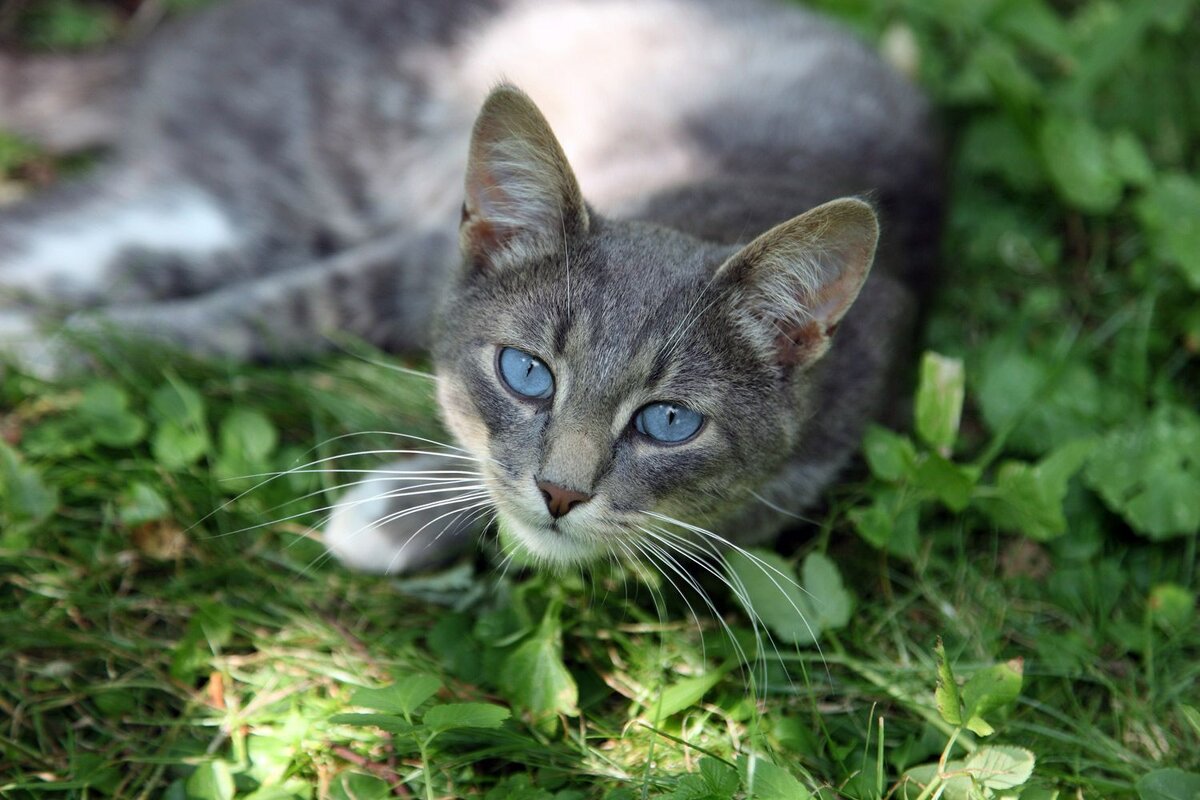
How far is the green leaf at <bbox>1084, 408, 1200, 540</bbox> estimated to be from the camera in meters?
2.53

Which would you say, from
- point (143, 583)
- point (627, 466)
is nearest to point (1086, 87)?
point (627, 466)

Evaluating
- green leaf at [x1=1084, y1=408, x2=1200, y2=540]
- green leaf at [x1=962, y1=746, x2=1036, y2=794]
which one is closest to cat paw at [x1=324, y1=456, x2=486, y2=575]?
green leaf at [x1=962, y1=746, x2=1036, y2=794]

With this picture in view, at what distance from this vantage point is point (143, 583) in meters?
2.42

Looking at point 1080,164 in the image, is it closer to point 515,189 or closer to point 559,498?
point 515,189

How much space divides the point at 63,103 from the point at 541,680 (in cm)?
278

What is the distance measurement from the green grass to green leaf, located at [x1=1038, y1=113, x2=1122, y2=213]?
67 mm

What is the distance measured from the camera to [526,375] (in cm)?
211

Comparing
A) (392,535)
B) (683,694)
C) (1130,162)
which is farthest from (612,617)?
(1130,162)

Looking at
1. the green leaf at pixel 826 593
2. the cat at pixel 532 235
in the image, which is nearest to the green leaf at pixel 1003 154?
the cat at pixel 532 235

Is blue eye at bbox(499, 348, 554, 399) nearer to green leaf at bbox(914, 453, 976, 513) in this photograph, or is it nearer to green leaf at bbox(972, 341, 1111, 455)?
green leaf at bbox(914, 453, 976, 513)

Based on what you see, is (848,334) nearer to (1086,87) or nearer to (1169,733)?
(1169,733)

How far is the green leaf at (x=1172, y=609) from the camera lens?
245 cm

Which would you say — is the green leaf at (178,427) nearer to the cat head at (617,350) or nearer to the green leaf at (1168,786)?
the cat head at (617,350)

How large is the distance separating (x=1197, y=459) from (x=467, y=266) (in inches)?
74.0
